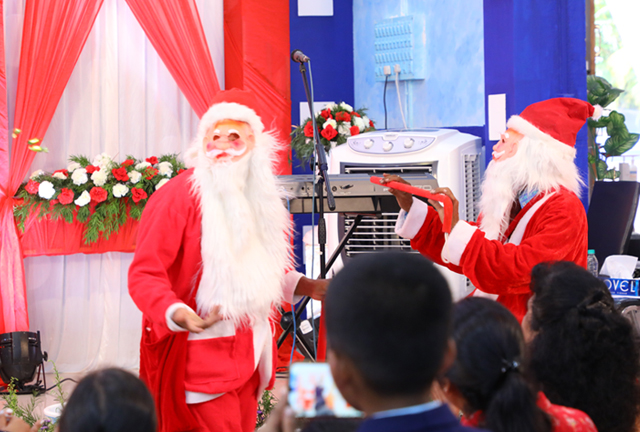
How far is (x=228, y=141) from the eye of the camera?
2.13m

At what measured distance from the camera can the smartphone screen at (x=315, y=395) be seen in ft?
3.72

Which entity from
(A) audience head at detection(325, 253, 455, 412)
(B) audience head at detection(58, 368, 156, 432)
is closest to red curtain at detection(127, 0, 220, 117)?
(B) audience head at detection(58, 368, 156, 432)

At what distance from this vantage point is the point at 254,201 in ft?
6.95

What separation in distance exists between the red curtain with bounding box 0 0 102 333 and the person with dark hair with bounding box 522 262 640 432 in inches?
132

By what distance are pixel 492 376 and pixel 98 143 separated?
3708 mm

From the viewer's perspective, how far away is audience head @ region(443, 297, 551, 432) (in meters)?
1.14

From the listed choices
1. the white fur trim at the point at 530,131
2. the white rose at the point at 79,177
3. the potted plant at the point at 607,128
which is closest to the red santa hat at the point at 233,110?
the white fur trim at the point at 530,131

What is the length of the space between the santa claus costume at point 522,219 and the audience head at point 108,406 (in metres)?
1.39

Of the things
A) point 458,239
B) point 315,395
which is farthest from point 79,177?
point 315,395

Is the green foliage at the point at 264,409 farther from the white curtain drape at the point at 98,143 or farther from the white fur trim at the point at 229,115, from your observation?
the white curtain drape at the point at 98,143

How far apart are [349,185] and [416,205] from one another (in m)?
0.32

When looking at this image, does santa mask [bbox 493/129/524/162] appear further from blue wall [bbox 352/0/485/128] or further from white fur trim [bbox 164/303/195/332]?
blue wall [bbox 352/0/485/128]

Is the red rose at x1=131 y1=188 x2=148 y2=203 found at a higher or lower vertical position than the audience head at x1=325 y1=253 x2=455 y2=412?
higher

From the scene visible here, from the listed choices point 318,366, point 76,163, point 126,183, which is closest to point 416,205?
point 318,366
